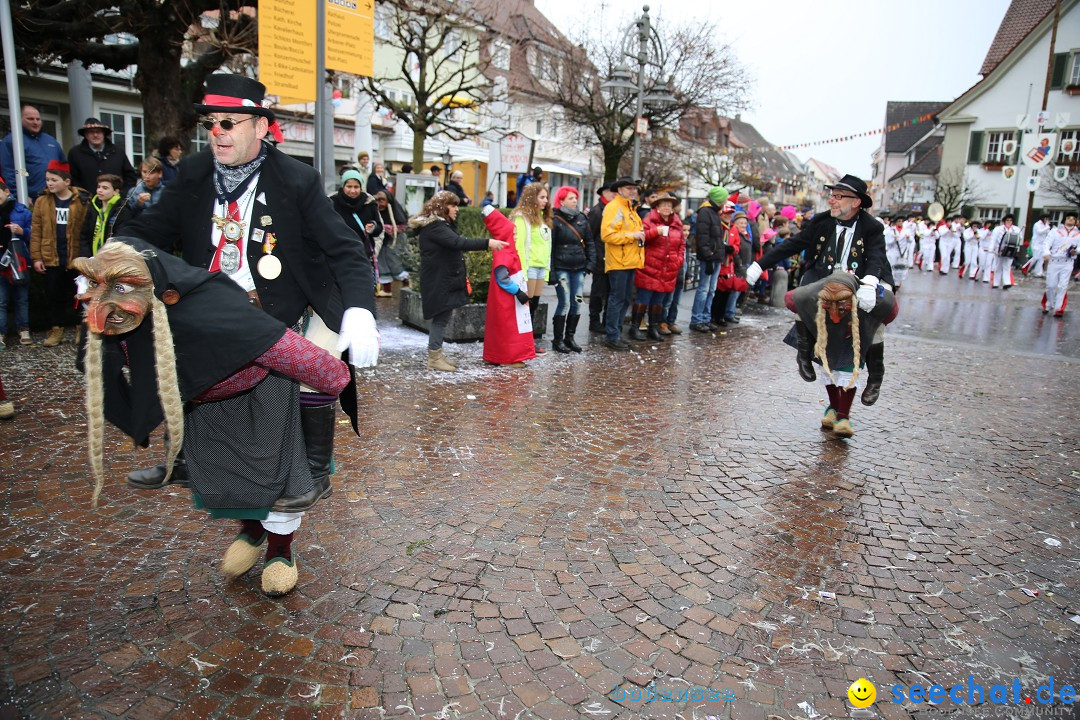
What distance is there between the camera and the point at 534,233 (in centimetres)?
813

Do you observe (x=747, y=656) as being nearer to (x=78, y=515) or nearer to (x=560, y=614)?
(x=560, y=614)

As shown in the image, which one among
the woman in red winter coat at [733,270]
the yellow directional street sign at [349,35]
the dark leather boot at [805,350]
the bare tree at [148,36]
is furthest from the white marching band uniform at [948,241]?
the bare tree at [148,36]

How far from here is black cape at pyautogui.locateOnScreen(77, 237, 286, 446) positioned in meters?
2.68

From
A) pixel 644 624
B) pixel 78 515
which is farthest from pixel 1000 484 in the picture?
pixel 78 515

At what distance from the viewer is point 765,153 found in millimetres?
82312

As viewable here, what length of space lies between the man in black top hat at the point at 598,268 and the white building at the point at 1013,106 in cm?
3389

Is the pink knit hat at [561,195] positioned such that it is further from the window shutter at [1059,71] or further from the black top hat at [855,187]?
the window shutter at [1059,71]

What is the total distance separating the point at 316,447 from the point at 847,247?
182 inches

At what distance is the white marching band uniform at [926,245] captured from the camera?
30422 millimetres

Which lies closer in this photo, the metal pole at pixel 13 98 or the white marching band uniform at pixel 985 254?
the metal pole at pixel 13 98

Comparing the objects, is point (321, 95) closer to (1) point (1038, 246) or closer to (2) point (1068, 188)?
(1) point (1038, 246)

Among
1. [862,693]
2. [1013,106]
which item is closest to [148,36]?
[862,693]

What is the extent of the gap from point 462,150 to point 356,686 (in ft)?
133

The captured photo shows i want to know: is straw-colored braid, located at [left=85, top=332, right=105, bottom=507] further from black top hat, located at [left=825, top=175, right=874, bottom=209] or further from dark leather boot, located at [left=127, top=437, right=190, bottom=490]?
black top hat, located at [left=825, top=175, right=874, bottom=209]
